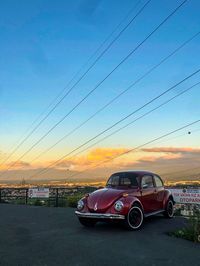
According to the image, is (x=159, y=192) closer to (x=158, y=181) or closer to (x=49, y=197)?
(x=158, y=181)

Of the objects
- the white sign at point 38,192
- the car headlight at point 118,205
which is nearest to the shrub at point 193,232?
the car headlight at point 118,205

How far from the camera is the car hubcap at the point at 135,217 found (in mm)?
13851

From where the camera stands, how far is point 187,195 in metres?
19.8

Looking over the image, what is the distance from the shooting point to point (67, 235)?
42.1ft

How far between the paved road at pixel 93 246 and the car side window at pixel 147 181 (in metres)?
Result: 1.34

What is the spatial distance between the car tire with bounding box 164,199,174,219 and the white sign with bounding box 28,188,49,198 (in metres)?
15.1

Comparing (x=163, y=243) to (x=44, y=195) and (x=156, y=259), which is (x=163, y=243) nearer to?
(x=156, y=259)

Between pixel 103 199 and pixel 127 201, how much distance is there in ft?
2.62

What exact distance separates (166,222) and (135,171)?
2.15m

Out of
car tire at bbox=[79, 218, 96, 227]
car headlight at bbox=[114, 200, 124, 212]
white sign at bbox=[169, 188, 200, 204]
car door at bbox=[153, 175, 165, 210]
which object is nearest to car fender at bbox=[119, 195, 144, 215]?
car headlight at bbox=[114, 200, 124, 212]

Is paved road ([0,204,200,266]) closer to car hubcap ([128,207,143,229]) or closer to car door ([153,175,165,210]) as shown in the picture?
car hubcap ([128,207,143,229])

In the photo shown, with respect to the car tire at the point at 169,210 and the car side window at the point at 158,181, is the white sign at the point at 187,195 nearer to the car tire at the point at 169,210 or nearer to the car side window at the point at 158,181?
the car tire at the point at 169,210

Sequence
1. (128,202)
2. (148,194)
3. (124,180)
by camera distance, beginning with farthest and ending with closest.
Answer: (124,180)
(148,194)
(128,202)

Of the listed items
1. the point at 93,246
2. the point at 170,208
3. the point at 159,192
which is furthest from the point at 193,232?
the point at 170,208
